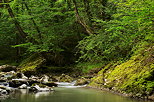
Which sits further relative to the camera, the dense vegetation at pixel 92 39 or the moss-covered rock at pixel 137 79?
the dense vegetation at pixel 92 39

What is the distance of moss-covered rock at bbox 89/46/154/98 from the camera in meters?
5.69

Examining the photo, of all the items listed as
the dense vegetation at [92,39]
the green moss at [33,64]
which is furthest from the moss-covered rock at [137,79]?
the green moss at [33,64]

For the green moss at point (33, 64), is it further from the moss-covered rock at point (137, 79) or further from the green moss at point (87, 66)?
the moss-covered rock at point (137, 79)

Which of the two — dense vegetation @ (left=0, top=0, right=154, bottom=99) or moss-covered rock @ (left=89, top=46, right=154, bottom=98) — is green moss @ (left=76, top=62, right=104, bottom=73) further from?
moss-covered rock @ (left=89, top=46, right=154, bottom=98)

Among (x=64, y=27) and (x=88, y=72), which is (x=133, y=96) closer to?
(x=88, y=72)

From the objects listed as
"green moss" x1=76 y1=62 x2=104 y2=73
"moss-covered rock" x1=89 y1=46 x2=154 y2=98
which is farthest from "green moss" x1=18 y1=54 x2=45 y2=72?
"moss-covered rock" x1=89 y1=46 x2=154 y2=98

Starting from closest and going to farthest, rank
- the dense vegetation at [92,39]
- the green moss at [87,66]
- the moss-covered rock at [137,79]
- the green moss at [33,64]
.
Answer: the moss-covered rock at [137,79], the dense vegetation at [92,39], the green moss at [87,66], the green moss at [33,64]

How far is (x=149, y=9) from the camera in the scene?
517 centimetres

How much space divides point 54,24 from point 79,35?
8.60ft

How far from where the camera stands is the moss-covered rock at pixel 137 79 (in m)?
5.69

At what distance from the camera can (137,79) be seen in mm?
6277

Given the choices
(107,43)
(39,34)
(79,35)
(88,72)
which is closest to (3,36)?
(39,34)

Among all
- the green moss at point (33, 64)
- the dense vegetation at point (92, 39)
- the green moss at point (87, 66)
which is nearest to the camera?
the dense vegetation at point (92, 39)

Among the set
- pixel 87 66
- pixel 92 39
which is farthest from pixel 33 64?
pixel 92 39
